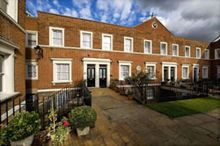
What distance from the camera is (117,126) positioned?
5.51 meters

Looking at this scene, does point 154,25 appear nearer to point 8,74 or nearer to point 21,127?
point 8,74

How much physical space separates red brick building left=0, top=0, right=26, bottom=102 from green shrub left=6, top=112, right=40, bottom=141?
1.52m

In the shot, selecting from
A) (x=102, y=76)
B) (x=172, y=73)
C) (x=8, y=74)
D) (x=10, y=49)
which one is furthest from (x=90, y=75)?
(x=172, y=73)

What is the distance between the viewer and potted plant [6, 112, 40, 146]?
133 inches

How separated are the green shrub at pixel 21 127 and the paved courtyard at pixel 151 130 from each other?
1.26 meters

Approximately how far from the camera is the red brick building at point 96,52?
41.7 feet

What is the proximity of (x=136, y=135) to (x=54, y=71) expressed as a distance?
1087 cm

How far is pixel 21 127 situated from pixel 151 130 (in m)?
4.51

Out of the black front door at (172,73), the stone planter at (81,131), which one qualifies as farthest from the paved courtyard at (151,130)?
the black front door at (172,73)

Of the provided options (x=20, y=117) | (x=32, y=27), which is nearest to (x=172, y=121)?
(x=20, y=117)

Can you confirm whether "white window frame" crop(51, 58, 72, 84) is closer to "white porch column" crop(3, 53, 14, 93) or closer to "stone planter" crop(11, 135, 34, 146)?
"white porch column" crop(3, 53, 14, 93)

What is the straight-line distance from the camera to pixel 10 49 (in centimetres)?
541

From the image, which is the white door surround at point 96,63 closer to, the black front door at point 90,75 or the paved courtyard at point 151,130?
the black front door at point 90,75

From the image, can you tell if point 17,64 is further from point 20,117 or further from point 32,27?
point 32,27
